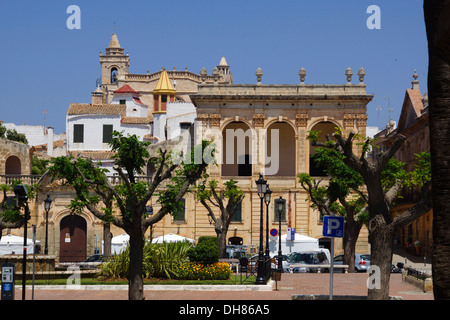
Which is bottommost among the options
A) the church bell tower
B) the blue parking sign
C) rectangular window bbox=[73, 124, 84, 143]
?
the blue parking sign

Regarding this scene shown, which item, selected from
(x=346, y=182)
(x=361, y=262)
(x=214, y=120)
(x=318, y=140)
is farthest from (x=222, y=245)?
(x=318, y=140)

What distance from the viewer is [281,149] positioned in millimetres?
58125

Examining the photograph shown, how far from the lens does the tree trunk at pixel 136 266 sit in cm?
2159


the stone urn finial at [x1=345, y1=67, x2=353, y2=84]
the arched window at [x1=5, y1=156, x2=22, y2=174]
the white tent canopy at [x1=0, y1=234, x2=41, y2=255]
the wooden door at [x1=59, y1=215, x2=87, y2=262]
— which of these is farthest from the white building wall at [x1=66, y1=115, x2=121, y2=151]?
the white tent canopy at [x1=0, y1=234, x2=41, y2=255]

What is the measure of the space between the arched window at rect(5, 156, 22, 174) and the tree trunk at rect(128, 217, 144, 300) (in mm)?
39320

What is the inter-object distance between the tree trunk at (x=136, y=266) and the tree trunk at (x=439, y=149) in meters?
12.2

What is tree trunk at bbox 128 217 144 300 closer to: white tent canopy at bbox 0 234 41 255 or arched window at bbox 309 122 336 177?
white tent canopy at bbox 0 234 41 255

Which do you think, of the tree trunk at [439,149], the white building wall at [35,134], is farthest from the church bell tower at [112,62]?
the tree trunk at [439,149]

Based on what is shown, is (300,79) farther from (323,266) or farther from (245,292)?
(245,292)

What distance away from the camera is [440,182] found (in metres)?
10.6

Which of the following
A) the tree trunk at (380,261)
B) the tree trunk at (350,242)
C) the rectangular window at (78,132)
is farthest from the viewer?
the rectangular window at (78,132)

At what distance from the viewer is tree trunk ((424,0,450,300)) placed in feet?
34.3

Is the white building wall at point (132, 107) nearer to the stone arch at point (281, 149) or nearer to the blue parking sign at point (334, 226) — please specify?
the stone arch at point (281, 149)
